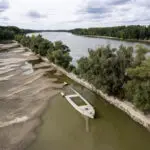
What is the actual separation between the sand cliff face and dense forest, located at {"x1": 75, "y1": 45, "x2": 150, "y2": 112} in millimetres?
8953

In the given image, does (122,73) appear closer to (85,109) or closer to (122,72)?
(122,72)

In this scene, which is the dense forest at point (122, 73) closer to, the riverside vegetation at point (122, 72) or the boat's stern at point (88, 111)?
the riverside vegetation at point (122, 72)

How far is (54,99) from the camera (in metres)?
31.6

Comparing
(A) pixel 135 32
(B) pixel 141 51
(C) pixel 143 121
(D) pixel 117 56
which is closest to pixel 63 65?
(D) pixel 117 56

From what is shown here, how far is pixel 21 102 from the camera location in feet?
98.9

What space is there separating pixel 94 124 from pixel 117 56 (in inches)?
401

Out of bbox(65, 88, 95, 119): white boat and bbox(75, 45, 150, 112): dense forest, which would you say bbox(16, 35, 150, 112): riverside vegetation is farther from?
bbox(65, 88, 95, 119): white boat

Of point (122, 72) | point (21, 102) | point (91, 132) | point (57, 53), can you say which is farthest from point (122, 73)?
point (57, 53)

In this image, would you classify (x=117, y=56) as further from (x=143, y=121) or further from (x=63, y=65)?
(x=63, y=65)

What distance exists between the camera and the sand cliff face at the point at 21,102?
21500mm

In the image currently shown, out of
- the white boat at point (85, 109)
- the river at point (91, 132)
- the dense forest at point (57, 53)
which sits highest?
the dense forest at point (57, 53)

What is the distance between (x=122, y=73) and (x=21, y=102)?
15.7m

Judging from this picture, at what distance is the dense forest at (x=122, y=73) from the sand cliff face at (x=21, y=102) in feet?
29.4

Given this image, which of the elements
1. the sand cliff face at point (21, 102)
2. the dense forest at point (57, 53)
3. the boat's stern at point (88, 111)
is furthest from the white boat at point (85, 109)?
the dense forest at point (57, 53)
